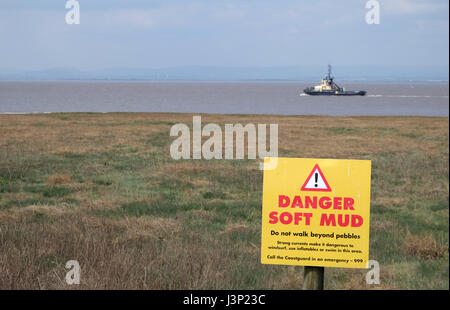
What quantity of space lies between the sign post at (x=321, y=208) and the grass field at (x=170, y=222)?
274 cm

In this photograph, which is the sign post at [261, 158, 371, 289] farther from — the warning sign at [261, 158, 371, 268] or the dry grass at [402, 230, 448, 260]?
the dry grass at [402, 230, 448, 260]

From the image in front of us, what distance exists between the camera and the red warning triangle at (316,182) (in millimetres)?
3227

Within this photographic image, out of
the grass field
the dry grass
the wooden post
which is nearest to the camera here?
the wooden post

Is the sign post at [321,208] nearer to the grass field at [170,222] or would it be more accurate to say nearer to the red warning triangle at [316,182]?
the red warning triangle at [316,182]

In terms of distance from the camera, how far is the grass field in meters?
6.31

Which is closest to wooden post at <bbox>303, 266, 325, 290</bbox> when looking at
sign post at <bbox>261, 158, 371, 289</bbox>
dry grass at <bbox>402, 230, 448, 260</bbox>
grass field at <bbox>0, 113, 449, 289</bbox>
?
sign post at <bbox>261, 158, 371, 289</bbox>

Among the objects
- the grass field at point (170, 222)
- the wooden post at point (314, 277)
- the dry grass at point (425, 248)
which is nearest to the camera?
the wooden post at point (314, 277)

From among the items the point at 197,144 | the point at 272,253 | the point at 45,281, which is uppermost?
the point at 197,144

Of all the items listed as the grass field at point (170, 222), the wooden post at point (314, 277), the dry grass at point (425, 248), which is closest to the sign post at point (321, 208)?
the wooden post at point (314, 277)
